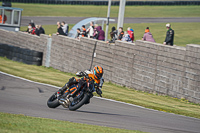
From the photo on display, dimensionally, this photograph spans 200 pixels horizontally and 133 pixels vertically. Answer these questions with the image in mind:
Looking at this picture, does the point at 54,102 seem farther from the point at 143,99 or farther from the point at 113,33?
the point at 113,33

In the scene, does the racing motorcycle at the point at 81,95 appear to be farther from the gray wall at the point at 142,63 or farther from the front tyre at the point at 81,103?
the gray wall at the point at 142,63

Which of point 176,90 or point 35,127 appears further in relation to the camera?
point 176,90

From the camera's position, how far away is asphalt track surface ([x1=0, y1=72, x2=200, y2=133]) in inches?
332

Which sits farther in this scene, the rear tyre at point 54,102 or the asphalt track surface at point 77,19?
the asphalt track surface at point 77,19

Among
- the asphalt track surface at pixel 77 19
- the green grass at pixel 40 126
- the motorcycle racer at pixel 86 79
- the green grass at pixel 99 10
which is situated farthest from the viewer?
the green grass at pixel 99 10

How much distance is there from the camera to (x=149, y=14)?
4550cm

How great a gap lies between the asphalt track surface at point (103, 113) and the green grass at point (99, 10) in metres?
32.7

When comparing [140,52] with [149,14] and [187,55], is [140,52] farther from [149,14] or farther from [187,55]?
[149,14]

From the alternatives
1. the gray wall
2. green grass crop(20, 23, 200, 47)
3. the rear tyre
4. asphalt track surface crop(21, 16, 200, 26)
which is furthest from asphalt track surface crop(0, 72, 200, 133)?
asphalt track surface crop(21, 16, 200, 26)

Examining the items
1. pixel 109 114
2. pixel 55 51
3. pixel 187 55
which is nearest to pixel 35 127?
pixel 109 114

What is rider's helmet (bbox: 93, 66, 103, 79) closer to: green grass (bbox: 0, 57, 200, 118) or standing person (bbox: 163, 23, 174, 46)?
green grass (bbox: 0, 57, 200, 118)

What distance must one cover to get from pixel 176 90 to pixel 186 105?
1.37 meters

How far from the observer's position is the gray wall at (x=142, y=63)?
13500mm

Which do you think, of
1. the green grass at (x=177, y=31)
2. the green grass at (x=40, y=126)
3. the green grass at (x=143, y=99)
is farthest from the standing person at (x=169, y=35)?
the green grass at (x=177, y=31)
